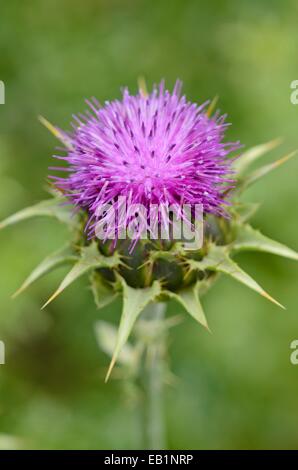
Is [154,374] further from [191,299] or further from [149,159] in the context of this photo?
[149,159]

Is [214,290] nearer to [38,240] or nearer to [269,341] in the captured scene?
[269,341]

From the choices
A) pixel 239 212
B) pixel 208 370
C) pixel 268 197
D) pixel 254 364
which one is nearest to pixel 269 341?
pixel 254 364

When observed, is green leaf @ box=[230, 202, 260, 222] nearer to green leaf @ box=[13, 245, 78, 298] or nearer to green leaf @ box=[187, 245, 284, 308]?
green leaf @ box=[187, 245, 284, 308]

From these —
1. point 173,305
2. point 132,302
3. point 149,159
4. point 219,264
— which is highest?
point 149,159

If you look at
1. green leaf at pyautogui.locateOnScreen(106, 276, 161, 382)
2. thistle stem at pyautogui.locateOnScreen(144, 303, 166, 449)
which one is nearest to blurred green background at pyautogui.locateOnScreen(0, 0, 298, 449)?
thistle stem at pyautogui.locateOnScreen(144, 303, 166, 449)

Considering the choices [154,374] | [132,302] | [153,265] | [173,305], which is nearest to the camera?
[132,302]

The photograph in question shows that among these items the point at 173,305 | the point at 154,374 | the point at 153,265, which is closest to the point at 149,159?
the point at 153,265

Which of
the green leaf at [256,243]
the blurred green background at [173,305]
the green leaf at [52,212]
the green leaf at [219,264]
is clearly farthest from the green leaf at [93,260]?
the blurred green background at [173,305]

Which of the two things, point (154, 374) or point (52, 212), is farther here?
point (154, 374)
